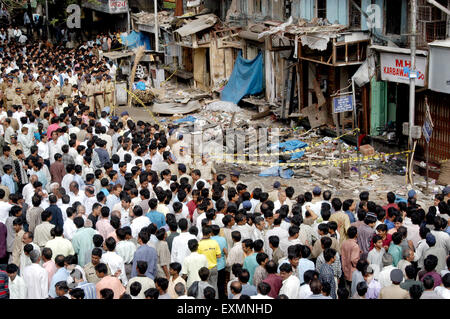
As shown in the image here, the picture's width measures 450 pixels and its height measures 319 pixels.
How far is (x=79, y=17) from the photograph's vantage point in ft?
132

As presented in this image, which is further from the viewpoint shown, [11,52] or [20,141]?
[11,52]

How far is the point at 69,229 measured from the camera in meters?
10.0

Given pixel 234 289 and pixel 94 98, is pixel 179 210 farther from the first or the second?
pixel 94 98

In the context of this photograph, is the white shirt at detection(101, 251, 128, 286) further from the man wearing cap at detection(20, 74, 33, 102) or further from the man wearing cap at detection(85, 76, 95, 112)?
the man wearing cap at detection(20, 74, 33, 102)

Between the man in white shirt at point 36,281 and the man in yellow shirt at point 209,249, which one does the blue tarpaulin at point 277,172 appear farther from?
the man in white shirt at point 36,281

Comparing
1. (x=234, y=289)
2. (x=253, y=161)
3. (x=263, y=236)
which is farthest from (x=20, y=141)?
(x=234, y=289)

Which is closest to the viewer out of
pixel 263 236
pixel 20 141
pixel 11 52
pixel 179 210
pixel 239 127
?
pixel 263 236

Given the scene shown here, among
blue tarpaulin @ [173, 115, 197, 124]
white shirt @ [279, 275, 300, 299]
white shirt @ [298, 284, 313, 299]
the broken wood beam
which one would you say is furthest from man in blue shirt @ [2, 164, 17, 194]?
the broken wood beam

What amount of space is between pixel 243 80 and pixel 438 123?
10102 mm

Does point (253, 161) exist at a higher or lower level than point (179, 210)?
lower

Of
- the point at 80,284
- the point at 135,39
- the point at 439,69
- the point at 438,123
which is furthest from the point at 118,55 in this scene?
the point at 80,284

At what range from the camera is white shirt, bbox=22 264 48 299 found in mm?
8656

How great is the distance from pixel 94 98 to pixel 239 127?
15.8 feet

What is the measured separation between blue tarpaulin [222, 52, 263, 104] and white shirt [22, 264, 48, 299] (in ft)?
55.7
